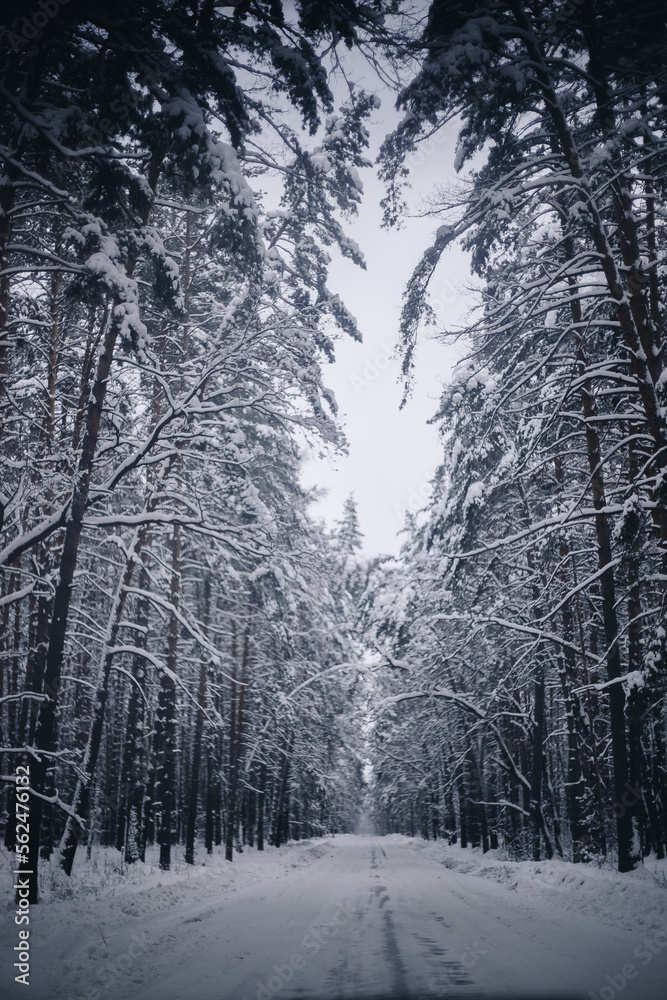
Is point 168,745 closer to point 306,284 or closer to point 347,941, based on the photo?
point 347,941

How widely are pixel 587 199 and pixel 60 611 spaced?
9.71 meters

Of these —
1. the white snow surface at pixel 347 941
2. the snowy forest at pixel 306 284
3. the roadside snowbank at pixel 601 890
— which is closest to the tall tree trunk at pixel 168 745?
the snowy forest at pixel 306 284

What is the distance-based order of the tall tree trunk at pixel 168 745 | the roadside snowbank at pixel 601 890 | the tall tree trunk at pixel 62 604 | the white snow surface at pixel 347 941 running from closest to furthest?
1. the white snow surface at pixel 347 941
2. the roadside snowbank at pixel 601 890
3. the tall tree trunk at pixel 62 604
4. the tall tree trunk at pixel 168 745

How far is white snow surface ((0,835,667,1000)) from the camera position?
16.3 feet

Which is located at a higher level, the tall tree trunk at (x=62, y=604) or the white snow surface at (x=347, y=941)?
the tall tree trunk at (x=62, y=604)

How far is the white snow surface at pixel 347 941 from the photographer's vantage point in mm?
4969

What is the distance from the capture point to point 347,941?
276 inches

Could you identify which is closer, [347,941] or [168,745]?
[347,941]

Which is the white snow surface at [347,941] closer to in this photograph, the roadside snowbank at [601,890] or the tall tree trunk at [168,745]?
the roadside snowbank at [601,890]

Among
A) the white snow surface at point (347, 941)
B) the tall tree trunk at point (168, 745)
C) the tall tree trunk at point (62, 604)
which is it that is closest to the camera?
the white snow surface at point (347, 941)

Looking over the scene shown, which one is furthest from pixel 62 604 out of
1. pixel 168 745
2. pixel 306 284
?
pixel 306 284

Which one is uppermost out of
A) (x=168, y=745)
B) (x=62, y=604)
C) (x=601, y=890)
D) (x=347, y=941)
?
(x=62, y=604)

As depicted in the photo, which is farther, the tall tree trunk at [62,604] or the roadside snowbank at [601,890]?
the tall tree trunk at [62,604]

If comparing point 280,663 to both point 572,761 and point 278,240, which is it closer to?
point 572,761
